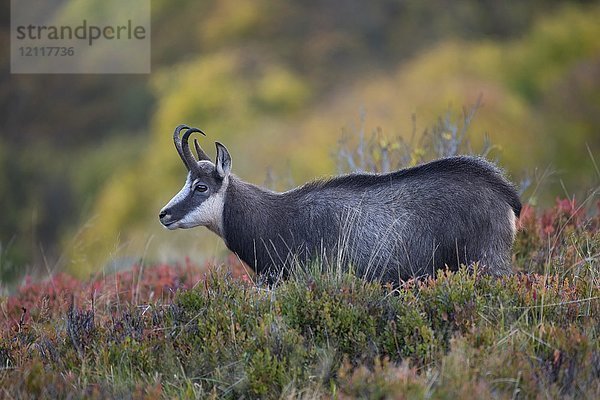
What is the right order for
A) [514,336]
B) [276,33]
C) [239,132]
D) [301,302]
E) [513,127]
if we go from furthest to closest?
[276,33] → [239,132] → [513,127] → [301,302] → [514,336]

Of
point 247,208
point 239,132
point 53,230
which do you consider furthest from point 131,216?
point 247,208

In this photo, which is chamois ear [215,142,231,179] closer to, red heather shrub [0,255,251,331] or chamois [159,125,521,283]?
chamois [159,125,521,283]

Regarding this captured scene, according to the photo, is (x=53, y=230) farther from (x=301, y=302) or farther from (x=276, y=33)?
(x=301, y=302)

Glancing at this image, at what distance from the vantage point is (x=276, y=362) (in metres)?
5.80

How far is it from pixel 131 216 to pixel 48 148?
1538cm

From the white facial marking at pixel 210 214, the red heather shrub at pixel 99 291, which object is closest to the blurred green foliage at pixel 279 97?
the red heather shrub at pixel 99 291

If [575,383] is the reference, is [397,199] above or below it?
above

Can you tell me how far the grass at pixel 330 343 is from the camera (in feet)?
18.2

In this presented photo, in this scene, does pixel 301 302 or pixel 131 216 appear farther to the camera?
pixel 131 216
